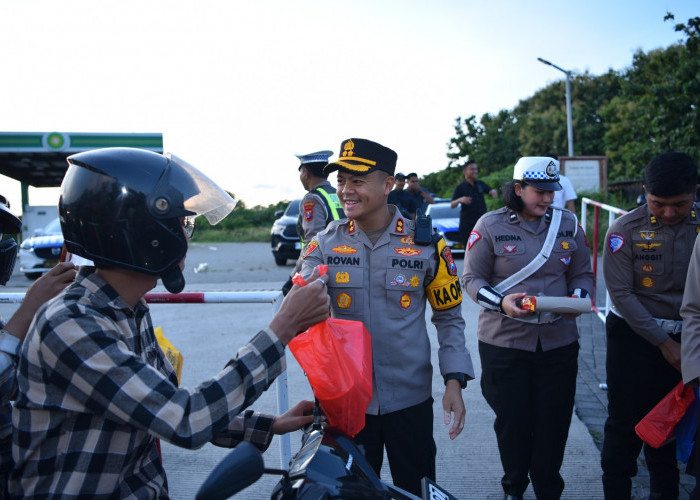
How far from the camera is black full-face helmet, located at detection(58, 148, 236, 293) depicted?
154 cm

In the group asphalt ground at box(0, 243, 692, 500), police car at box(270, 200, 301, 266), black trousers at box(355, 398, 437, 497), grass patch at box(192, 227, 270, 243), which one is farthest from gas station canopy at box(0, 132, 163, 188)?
grass patch at box(192, 227, 270, 243)

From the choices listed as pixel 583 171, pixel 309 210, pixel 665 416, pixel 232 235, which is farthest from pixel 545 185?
pixel 232 235

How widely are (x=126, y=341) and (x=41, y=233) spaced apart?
13507 mm

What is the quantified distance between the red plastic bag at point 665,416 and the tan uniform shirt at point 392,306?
1155 mm

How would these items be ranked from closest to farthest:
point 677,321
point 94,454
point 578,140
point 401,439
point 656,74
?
point 94,454 < point 401,439 < point 677,321 < point 656,74 < point 578,140

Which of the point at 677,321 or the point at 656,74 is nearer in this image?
the point at 677,321

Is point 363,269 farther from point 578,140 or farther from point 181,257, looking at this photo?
point 578,140

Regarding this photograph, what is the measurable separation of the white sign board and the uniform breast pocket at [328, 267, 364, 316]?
1579 centimetres

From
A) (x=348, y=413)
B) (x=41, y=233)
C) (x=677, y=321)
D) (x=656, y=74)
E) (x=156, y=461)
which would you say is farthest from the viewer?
(x=656, y=74)

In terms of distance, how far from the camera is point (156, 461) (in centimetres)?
169

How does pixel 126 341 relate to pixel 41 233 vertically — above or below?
below

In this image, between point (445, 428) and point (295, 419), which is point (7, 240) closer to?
point (295, 419)

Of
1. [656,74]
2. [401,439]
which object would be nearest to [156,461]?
[401,439]

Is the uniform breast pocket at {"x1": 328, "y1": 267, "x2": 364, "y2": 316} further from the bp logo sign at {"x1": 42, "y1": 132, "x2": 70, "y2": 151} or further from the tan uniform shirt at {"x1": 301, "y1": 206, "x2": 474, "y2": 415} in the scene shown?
the bp logo sign at {"x1": 42, "y1": 132, "x2": 70, "y2": 151}
